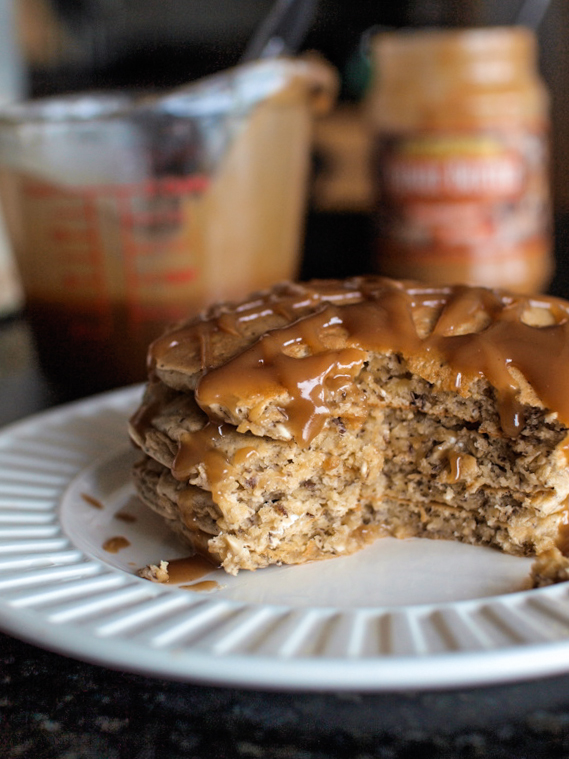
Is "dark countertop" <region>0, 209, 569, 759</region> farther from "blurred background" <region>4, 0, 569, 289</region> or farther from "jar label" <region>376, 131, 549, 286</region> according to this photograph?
"blurred background" <region>4, 0, 569, 289</region>

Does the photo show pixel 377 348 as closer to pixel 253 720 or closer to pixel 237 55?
pixel 253 720

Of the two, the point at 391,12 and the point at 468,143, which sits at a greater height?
the point at 391,12

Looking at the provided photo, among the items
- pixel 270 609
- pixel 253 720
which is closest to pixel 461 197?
pixel 270 609

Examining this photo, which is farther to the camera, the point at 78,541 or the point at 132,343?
the point at 132,343

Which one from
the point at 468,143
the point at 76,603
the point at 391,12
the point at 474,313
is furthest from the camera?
the point at 391,12

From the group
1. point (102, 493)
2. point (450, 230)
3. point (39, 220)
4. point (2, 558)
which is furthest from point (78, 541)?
point (450, 230)

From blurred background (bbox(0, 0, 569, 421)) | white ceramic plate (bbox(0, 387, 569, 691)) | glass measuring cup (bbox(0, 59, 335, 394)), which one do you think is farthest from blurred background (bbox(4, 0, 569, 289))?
white ceramic plate (bbox(0, 387, 569, 691))

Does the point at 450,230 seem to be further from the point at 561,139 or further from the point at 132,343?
the point at 561,139
